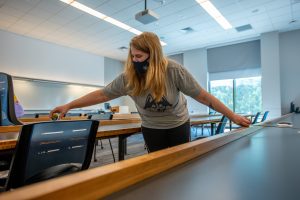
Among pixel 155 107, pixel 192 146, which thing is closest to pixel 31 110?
pixel 155 107

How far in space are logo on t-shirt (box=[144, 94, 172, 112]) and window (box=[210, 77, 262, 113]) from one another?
255 inches

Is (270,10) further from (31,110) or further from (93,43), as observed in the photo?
(31,110)

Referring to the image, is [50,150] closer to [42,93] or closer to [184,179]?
[184,179]

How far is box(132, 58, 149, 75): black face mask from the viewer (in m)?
1.22

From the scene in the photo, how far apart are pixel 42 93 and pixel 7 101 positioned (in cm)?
521

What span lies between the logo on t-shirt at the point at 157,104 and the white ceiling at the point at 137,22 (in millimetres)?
3749

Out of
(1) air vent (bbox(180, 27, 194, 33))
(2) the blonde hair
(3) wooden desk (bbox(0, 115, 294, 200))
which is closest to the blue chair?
(2) the blonde hair

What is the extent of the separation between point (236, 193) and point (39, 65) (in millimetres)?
7243

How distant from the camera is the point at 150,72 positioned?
116cm

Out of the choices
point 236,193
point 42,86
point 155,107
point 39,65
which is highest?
point 39,65

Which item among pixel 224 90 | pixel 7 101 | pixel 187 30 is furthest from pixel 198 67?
pixel 7 101

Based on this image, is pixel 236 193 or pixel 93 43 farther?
pixel 93 43

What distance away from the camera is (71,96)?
295 inches

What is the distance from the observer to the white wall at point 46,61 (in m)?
5.88
